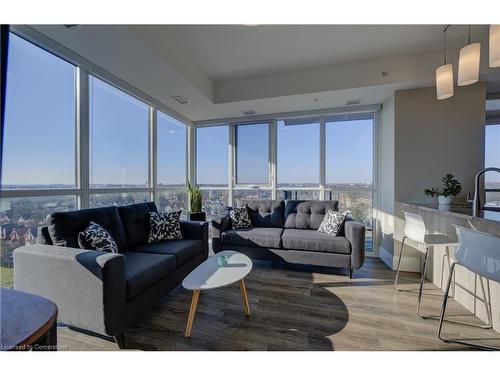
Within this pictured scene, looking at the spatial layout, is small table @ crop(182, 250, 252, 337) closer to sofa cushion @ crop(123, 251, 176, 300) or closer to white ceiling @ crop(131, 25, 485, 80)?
sofa cushion @ crop(123, 251, 176, 300)

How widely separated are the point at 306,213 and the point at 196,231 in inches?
70.0

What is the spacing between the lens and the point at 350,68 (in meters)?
2.85

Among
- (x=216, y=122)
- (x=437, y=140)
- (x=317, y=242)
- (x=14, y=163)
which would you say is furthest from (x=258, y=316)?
(x=216, y=122)

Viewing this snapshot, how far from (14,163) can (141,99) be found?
5.73ft

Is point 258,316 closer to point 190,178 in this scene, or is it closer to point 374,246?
point 374,246

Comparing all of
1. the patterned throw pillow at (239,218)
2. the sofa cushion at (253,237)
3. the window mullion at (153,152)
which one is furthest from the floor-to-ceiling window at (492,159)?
the window mullion at (153,152)

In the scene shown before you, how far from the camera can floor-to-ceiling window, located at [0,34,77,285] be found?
1.81 metres

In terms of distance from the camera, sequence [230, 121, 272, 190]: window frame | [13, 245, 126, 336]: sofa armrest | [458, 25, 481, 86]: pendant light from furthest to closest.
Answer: [230, 121, 272, 190]: window frame < [458, 25, 481, 86]: pendant light < [13, 245, 126, 336]: sofa armrest

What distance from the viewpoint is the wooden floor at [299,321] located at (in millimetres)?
1562

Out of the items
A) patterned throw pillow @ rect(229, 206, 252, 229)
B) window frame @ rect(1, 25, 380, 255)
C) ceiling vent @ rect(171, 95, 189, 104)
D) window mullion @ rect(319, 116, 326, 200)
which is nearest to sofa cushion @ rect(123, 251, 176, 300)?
window frame @ rect(1, 25, 380, 255)

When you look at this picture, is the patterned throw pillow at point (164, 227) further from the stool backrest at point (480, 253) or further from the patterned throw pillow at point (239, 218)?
the stool backrest at point (480, 253)

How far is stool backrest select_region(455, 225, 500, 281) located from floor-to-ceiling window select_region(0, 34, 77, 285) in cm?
360

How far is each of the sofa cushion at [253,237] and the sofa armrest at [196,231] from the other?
0.38 metres
